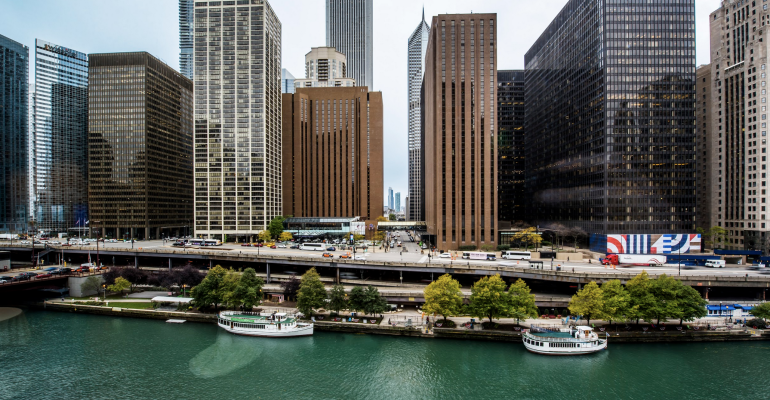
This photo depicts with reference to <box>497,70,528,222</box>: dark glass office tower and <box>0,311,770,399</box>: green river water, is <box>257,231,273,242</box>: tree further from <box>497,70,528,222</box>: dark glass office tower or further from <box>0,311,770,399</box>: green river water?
<box>497,70,528,222</box>: dark glass office tower

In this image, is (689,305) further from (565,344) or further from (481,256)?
(481,256)

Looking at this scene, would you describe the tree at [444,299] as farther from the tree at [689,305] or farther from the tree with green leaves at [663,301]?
the tree at [689,305]

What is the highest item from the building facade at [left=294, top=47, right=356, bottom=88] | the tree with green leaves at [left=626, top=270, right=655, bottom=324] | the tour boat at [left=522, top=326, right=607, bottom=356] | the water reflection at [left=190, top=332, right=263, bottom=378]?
the building facade at [left=294, top=47, right=356, bottom=88]

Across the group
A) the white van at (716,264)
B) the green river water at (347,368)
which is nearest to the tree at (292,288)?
the green river water at (347,368)

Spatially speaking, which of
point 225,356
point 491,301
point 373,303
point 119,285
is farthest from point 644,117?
point 119,285

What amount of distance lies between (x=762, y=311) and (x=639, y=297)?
1791cm

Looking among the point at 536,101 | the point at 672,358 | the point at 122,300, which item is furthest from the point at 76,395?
the point at 536,101

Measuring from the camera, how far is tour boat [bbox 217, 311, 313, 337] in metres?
52.7

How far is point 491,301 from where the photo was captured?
165 ft

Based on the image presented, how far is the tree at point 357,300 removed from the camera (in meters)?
54.9

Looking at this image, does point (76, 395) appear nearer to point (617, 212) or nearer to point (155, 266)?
point (155, 266)

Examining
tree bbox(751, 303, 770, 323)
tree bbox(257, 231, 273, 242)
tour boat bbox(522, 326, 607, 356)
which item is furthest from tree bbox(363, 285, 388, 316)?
tree bbox(257, 231, 273, 242)

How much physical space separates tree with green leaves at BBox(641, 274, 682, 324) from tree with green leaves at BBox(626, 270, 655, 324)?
1.14 ft

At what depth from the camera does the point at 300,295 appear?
55625 millimetres
